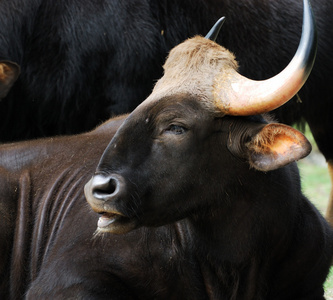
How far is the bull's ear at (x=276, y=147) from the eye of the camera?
396cm

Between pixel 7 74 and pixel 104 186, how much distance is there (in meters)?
2.58

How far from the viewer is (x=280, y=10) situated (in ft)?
23.8

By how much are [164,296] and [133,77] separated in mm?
2632

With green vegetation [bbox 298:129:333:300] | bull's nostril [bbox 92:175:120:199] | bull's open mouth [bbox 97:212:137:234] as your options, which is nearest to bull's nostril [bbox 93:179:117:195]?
bull's nostril [bbox 92:175:120:199]

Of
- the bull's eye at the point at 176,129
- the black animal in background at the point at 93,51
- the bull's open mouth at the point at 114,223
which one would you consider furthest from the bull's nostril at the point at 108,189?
the black animal in background at the point at 93,51

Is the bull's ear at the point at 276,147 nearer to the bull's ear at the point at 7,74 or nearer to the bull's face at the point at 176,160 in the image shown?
the bull's face at the point at 176,160

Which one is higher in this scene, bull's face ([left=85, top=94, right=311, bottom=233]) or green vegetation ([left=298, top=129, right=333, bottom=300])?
bull's face ([left=85, top=94, right=311, bottom=233])

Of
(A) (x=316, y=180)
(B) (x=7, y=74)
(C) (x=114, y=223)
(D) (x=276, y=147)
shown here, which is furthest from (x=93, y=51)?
(A) (x=316, y=180)

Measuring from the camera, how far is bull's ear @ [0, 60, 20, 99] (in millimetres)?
6168

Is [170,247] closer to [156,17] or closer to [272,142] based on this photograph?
[272,142]

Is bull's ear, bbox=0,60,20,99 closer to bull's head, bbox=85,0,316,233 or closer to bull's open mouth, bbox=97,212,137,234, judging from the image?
bull's head, bbox=85,0,316,233

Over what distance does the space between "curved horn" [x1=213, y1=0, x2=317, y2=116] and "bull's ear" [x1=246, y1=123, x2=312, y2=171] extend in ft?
0.42

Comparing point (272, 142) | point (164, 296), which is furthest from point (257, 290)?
point (272, 142)

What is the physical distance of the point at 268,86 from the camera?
404cm
